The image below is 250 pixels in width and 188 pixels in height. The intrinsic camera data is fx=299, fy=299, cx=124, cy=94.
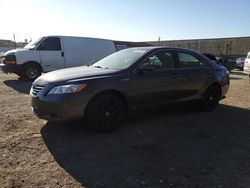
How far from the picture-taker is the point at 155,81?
5.88 meters

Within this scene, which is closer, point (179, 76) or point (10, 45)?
point (179, 76)

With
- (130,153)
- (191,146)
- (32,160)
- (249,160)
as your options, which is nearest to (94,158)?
(130,153)

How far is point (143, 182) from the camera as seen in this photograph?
140 inches

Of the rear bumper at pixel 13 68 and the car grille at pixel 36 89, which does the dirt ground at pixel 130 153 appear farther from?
the rear bumper at pixel 13 68

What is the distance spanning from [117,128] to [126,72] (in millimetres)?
1038

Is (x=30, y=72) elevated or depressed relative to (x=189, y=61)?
depressed

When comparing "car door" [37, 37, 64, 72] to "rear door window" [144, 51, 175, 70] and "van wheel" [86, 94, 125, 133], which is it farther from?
"van wheel" [86, 94, 125, 133]

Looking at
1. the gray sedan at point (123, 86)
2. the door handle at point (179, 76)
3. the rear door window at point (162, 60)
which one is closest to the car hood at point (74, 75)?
the gray sedan at point (123, 86)

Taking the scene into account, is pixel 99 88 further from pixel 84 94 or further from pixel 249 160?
pixel 249 160

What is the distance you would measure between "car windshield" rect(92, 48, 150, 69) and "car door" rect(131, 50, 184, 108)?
207 mm

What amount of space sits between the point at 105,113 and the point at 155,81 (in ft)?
4.24

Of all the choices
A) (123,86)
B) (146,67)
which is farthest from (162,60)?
(123,86)

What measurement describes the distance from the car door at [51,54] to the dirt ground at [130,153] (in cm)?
682

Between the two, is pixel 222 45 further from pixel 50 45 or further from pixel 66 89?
pixel 66 89
